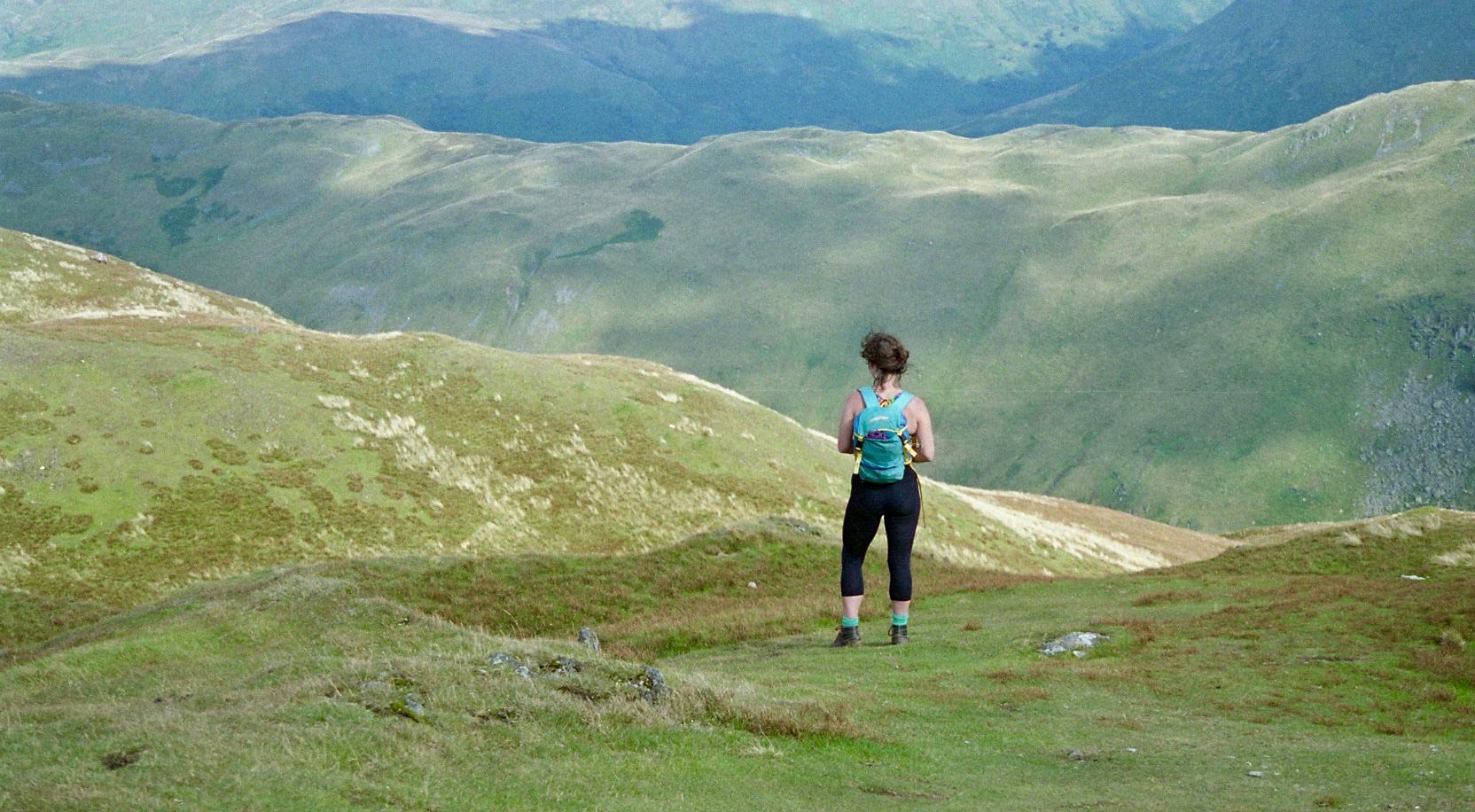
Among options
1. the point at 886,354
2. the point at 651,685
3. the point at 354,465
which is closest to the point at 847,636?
the point at 886,354

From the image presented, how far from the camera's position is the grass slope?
39.9 ft

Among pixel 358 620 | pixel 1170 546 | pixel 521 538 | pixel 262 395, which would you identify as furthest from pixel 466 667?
pixel 1170 546

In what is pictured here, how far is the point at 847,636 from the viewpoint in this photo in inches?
1037

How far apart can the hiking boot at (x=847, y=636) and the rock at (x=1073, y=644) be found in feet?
14.1

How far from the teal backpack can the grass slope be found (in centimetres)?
422

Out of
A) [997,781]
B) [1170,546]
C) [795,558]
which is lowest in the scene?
[1170,546]

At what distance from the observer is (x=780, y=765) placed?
564 inches

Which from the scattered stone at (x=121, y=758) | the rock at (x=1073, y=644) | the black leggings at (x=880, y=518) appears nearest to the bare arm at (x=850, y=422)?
the black leggings at (x=880, y=518)

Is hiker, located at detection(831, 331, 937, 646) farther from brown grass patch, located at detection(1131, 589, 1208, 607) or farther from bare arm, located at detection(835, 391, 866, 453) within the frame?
brown grass patch, located at detection(1131, 589, 1208, 607)

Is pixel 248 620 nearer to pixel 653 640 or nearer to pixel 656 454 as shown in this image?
pixel 653 640

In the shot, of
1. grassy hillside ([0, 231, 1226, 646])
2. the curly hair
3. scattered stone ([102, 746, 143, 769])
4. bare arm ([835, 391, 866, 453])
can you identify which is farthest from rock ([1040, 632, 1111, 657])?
scattered stone ([102, 746, 143, 769])

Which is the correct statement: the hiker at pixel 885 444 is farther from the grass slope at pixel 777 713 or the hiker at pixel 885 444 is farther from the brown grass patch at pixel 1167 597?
the brown grass patch at pixel 1167 597

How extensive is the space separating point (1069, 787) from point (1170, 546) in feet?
313

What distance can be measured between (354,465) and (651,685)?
158ft
